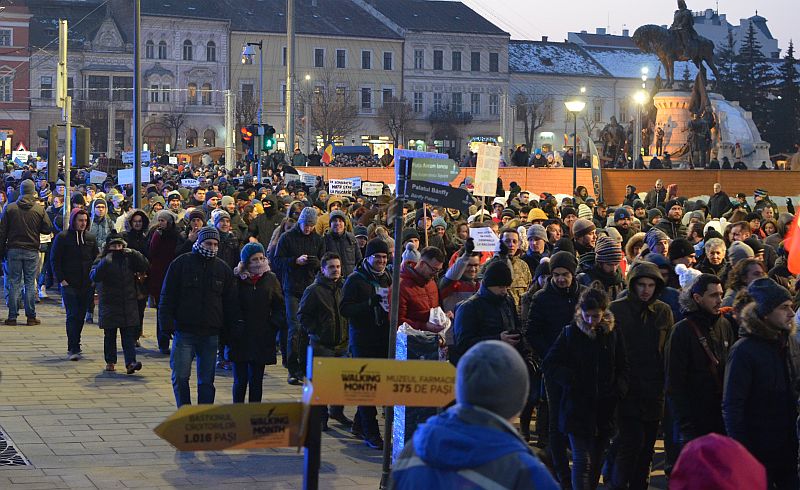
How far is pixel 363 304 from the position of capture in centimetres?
1112

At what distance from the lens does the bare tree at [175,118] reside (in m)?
101

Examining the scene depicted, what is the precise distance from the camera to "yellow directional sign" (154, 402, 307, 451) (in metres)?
5.11

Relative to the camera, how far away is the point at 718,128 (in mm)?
47156

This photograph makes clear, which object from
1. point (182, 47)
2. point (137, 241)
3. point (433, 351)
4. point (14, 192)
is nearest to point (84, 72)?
point (182, 47)

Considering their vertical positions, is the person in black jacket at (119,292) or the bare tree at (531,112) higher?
the bare tree at (531,112)

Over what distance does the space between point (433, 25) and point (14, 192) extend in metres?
83.3

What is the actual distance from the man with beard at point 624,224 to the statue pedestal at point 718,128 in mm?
27876

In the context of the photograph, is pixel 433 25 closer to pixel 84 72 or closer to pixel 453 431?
pixel 84 72

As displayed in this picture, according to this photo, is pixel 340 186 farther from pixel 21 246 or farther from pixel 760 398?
pixel 760 398

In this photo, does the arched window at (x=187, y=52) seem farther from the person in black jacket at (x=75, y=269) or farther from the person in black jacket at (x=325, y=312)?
the person in black jacket at (x=325, y=312)

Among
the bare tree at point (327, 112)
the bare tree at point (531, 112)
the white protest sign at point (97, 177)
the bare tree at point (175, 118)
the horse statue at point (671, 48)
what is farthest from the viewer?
the bare tree at point (531, 112)

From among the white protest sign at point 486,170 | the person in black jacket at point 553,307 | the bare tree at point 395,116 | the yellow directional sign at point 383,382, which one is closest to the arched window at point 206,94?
the bare tree at point 395,116

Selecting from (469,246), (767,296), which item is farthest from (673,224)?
(767,296)

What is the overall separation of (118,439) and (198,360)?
2.94 ft
